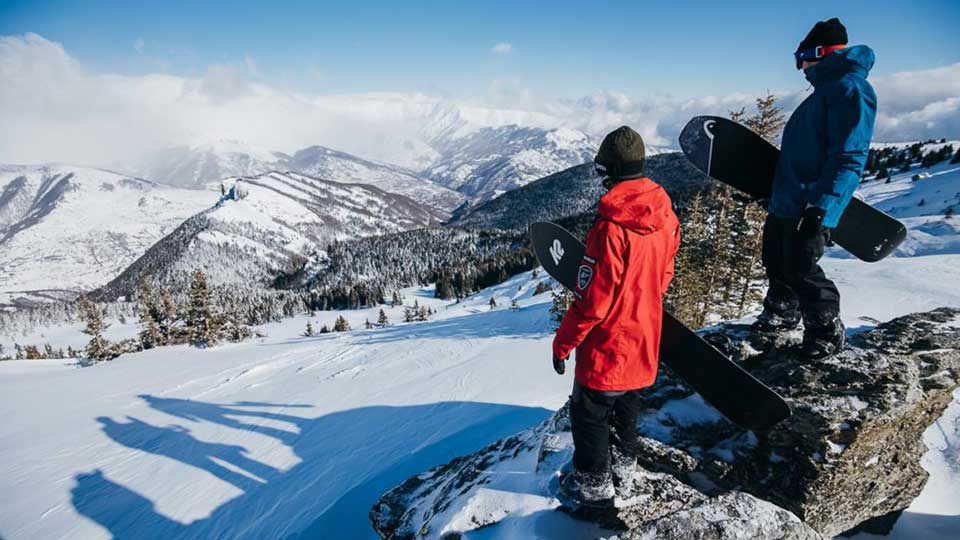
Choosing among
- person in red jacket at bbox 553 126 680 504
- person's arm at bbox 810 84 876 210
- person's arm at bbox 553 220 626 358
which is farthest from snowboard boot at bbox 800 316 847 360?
person's arm at bbox 553 220 626 358

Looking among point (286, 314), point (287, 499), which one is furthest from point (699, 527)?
point (286, 314)

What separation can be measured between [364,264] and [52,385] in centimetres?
15035

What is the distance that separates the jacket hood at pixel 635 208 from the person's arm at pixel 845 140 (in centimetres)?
185

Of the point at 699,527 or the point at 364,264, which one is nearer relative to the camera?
the point at 699,527

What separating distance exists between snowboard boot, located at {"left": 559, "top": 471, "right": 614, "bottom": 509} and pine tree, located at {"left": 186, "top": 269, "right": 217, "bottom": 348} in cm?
3746

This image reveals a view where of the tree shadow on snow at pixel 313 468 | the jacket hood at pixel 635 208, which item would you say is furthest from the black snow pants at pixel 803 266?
the tree shadow on snow at pixel 313 468

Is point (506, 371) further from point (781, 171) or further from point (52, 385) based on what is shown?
point (52, 385)

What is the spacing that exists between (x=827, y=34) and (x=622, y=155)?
8.83 feet

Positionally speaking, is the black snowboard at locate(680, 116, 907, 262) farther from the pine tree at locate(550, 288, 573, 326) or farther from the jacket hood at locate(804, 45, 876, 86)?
the pine tree at locate(550, 288, 573, 326)

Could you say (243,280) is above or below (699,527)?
below

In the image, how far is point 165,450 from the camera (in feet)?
36.8

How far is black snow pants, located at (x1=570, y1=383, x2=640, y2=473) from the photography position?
11.2 ft

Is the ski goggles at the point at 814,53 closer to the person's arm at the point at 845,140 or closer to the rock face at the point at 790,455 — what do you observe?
the person's arm at the point at 845,140

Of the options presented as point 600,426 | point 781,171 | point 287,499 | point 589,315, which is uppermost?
point 781,171
